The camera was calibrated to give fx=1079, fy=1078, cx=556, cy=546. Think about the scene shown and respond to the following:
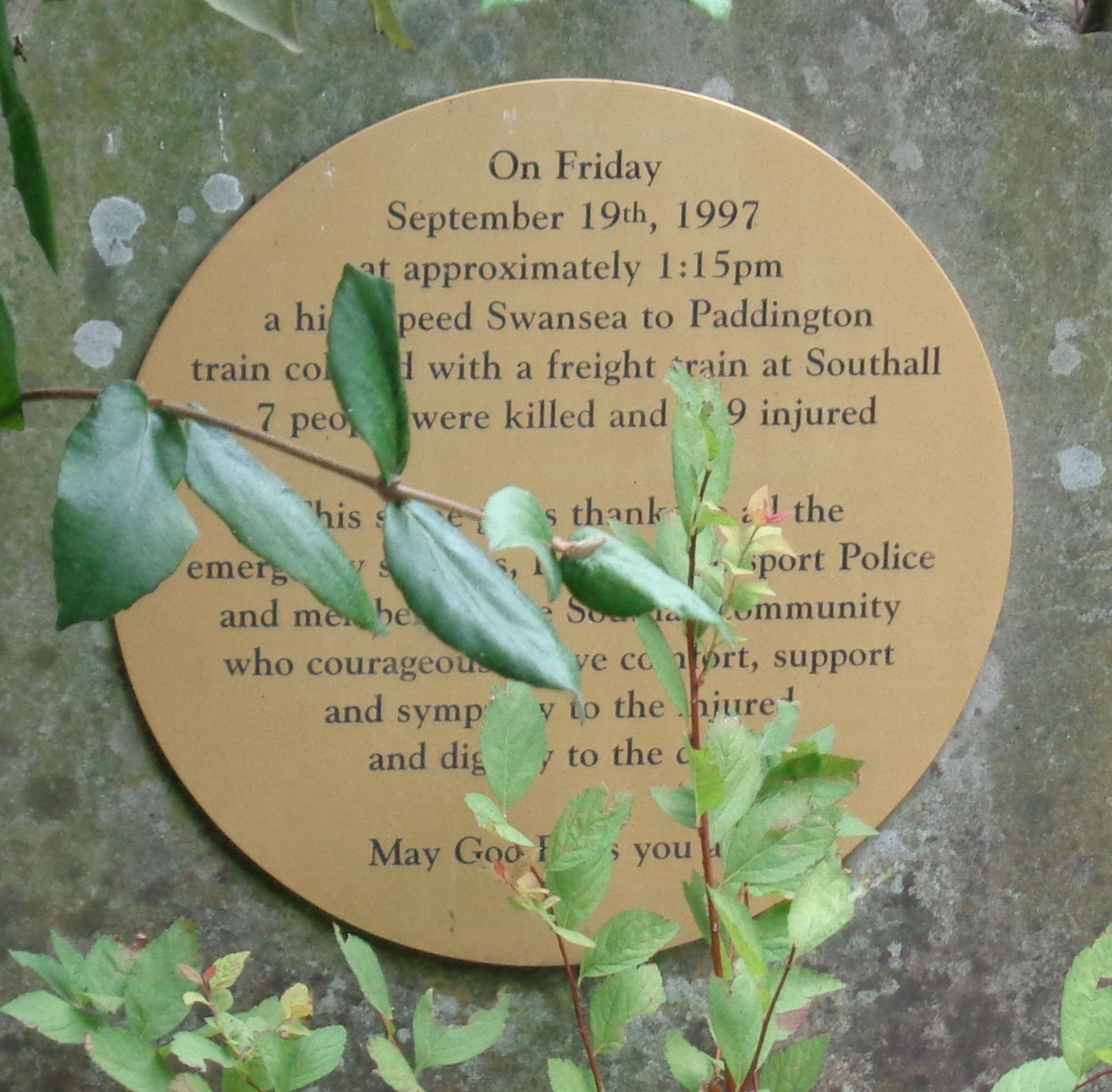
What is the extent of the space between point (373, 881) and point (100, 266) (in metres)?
0.67

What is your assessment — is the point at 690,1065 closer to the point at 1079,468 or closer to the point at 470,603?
the point at 470,603

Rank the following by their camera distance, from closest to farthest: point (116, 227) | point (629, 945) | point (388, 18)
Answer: point (388, 18) < point (629, 945) < point (116, 227)

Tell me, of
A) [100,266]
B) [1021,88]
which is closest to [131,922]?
[100,266]

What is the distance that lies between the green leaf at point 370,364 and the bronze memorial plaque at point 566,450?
1.98 ft

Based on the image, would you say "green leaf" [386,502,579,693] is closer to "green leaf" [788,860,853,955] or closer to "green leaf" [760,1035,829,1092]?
"green leaf" [788,860,853,955]

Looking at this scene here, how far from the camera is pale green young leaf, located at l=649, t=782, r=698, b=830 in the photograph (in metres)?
0.71

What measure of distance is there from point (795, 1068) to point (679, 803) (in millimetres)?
171

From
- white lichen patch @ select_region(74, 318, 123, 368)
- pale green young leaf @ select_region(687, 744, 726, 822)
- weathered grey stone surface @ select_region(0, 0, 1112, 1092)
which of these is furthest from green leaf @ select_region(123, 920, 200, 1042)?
white lichen patch @ select_region(74, 318, 123, 368)

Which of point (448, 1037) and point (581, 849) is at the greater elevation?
point (581, 849)

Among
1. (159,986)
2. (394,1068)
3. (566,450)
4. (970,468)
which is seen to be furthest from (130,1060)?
(970,468)

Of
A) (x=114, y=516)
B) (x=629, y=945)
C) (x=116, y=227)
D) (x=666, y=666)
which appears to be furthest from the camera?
(x=116, y=227)

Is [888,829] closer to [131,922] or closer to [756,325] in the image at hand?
[756,325]

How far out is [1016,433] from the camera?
1.13 meters

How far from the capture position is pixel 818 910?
534 millimetres
